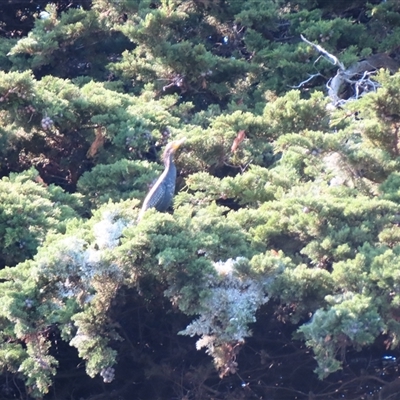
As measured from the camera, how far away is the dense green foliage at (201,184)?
4.85 metres

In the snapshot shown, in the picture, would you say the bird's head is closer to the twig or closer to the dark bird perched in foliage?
the dark bird perched in foliage

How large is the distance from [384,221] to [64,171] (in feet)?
9.09

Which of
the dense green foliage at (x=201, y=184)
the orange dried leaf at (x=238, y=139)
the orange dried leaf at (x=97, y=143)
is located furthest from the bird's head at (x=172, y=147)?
the orange dried leaf at (x=97, y=143)

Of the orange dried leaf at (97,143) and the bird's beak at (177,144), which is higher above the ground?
the bird's beak at (177,144)

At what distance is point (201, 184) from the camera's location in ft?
19.1

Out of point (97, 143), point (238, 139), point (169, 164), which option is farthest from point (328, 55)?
point (97, 143)

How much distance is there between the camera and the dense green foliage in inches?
191

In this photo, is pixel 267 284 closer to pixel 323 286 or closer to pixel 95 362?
pixel 323 286

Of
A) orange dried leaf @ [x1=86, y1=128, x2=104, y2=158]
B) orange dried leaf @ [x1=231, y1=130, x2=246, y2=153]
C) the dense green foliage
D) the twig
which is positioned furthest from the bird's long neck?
the twig

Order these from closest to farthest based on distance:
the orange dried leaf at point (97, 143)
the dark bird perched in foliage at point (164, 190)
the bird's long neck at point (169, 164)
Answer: the dark bird perched in foliage at point (164, 190) < the bird's long neck at point (169, 164) < the orange dried leaf at point (97, 143)

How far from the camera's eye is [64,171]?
706 cm

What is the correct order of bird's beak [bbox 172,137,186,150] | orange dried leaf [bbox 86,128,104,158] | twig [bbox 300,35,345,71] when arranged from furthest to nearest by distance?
1. twig [bbox 300,35,345,71]
2. orange dried leaf [bbox 86,128,104,158]
3. bird's beak [bbox 172,137,186,150]

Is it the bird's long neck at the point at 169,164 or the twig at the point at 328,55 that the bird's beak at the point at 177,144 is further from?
the twig at the point at 328,55

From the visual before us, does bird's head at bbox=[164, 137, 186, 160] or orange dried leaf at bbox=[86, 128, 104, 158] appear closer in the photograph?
bird's head at bbox=[164, 137, 186, 160]
